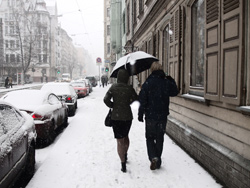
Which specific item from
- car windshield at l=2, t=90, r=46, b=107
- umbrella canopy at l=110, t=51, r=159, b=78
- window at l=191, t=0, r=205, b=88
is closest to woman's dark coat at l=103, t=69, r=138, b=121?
umbrella canopy at l=110, t=51, r=159, b=78

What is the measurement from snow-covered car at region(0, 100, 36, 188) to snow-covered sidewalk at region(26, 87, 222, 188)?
334mm

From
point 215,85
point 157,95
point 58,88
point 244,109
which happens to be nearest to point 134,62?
point 157,95

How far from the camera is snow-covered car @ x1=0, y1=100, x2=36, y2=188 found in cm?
324

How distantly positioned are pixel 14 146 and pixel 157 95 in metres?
2.43

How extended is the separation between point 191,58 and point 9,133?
4.34 meters

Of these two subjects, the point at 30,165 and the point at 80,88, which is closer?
the point at 30,165

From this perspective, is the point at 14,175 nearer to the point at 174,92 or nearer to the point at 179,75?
the point at 174,92

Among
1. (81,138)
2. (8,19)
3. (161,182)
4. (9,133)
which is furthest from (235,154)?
(8,19)

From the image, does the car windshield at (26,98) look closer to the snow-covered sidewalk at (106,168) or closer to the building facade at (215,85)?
the snow-covered sidewalk at (106,168)

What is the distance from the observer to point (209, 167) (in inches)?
178

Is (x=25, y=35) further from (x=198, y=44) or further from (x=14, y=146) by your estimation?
(x=14, y=146)

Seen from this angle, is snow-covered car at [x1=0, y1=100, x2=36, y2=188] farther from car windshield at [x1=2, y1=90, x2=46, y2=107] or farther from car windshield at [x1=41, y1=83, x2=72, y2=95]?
car windshield at [x1=41, y1=83, x2=72, y2=95]

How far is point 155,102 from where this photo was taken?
14.6ft

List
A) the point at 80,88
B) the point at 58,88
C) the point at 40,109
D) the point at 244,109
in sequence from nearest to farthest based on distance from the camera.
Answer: the point at 244,109
the point at 40,109
the point at 58,88
the point at 80,88
